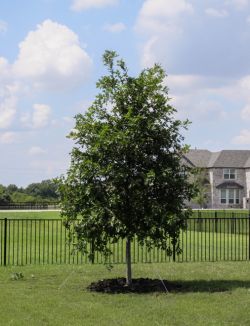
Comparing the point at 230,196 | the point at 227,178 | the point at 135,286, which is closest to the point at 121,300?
the point at 135,286

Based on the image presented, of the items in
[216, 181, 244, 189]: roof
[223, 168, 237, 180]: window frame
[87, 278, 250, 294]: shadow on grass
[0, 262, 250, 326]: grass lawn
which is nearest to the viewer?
[0, 262, 250, 326]: grass lawn

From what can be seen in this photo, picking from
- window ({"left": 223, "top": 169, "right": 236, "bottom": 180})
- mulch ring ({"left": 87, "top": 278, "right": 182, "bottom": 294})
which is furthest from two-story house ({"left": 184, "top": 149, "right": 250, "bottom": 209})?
mulch ring ({"left": 87, "top": 278, "right": 182, "bottom": 294})

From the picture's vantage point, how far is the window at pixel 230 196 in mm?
73688

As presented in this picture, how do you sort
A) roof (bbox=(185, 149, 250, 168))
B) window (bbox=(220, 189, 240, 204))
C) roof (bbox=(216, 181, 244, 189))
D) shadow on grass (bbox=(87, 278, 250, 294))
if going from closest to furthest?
shadow on grass (bbox=(87, 278, 250, 294)), roof (bbox=(216, 181, 244, 189)), window (bbox=(220, 189, 240, 204)), roof (bbox=(185, 149, 250, 168))

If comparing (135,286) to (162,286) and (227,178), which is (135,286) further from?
(227,178)

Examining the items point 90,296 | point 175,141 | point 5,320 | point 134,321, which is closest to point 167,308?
point 134,321

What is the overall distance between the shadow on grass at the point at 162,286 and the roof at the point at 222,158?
61708mm

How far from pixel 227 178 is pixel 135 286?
6407 cm

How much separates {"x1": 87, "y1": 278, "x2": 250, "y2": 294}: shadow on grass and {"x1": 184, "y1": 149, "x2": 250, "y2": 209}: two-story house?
61384mm

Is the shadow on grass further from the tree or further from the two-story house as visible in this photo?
the two-story house

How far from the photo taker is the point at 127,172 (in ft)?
36.9

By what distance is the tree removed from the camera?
1118 centimetres

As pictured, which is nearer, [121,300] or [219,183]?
[121,300]

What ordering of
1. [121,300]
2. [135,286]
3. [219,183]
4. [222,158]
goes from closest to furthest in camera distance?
[121,300]
[135,286]
[219,183]
[222,158]
